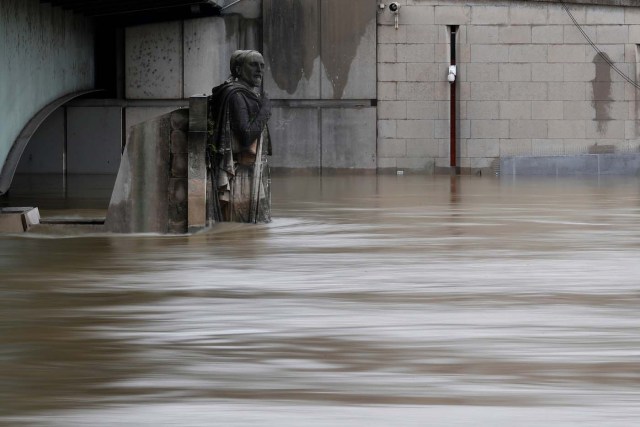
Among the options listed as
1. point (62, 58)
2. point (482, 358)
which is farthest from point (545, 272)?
point (62, 58)

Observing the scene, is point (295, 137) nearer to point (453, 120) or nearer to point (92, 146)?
point (453, 120)

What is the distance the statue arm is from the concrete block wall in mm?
26998

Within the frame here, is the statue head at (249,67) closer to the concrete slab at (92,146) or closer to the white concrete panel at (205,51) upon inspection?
the white concrete panel at (205,51)

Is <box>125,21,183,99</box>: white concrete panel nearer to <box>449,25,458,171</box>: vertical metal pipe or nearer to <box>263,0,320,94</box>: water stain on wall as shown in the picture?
<box>263,0,320,94</box>: water stain on wall

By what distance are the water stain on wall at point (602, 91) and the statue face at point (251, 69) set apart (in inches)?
1096

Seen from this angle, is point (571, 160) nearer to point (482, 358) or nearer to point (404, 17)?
point (404, 17)

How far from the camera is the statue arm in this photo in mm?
17844

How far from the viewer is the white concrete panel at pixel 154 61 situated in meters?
44.5

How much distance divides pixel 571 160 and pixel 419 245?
95.1ft

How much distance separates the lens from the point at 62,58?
37.1 meters

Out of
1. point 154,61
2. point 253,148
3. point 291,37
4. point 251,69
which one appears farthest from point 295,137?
point 253,148

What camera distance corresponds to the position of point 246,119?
58.7 feet

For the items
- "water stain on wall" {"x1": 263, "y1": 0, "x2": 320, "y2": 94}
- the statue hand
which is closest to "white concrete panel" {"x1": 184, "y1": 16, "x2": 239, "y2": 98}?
"water stain on wall" {"x1": 263, "y1": 0, "x2": 320, "y2": 94}

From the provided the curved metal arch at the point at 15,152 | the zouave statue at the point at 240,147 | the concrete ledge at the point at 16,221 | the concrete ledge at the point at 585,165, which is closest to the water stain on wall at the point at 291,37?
the concrete ledge at the point at 585,165
